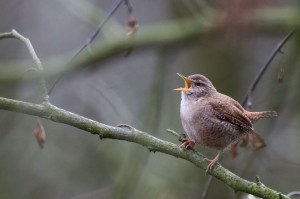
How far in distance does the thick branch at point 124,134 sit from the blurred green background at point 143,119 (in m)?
2.49

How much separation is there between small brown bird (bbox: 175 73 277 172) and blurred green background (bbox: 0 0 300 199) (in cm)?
168

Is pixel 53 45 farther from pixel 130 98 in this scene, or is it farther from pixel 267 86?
pixel 267 86

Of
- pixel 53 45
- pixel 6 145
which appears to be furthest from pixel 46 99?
pixel 53 45

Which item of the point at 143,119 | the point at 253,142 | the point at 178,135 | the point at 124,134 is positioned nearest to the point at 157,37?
the point at 143,119

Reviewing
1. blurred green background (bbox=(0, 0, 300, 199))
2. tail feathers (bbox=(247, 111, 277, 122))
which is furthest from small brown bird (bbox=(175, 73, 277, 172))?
blurred green background (bbox=(0, 0, 300, 199))

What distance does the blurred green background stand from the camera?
7.08 meters

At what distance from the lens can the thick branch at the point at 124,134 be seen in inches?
147

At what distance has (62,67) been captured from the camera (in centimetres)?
716

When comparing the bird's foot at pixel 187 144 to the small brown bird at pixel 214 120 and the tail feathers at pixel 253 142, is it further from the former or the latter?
the tail feathers at pixel 253 142

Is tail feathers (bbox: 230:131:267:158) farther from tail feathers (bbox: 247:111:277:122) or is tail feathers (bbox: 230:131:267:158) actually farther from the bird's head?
the bird's head

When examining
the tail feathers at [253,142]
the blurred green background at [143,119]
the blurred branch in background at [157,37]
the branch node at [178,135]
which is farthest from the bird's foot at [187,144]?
the blurred branch in background at [157,37]

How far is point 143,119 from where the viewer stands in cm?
717

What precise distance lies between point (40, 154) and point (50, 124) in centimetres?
49

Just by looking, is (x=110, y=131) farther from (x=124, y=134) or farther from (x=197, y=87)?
(x=197, y=87)
